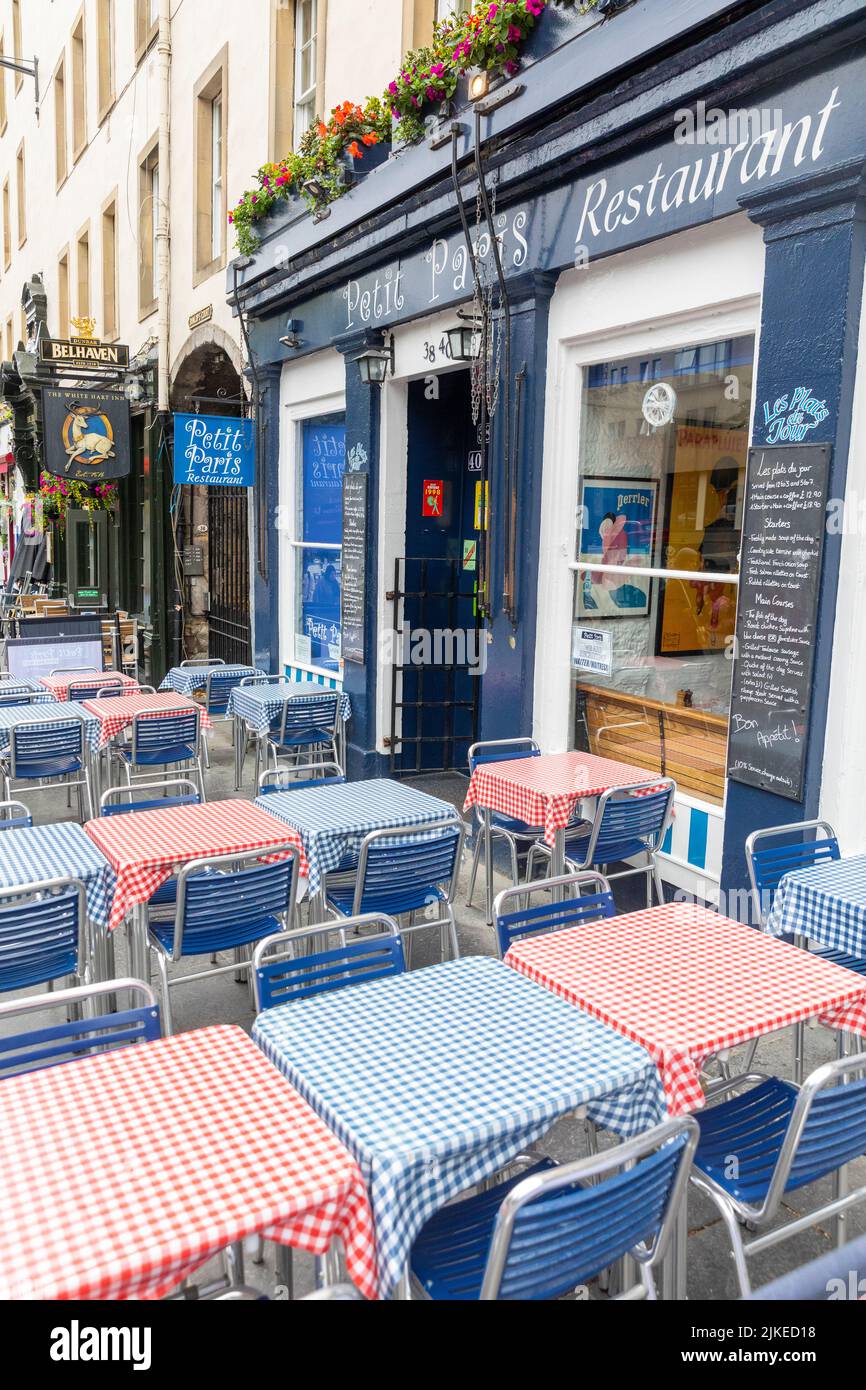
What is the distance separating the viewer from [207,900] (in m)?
3.84

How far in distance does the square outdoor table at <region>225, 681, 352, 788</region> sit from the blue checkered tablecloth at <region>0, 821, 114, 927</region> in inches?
142

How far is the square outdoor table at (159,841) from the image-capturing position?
385cm

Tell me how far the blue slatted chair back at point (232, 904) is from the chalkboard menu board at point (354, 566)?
4623 mm

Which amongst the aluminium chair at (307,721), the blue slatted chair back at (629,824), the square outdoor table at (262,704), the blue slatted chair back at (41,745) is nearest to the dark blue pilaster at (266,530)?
the square outdoor table at (262,704)

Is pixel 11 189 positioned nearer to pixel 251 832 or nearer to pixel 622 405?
pixel 622 405

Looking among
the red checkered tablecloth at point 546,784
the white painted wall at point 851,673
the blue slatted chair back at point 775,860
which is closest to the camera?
the blue slatted chair back at point 775,860

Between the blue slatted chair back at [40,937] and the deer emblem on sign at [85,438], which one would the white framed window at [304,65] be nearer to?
the deer emblem on sign at [85,438]

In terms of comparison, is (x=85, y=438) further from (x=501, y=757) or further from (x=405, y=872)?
(x=405, y=872)

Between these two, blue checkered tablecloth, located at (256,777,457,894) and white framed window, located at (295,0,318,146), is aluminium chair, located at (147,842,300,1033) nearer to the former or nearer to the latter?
blue checkered tablecloth, located at (256,777,457,894)

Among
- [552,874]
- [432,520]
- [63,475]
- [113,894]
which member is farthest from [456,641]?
[63,475]

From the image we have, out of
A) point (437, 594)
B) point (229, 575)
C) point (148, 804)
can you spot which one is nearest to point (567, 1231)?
point (148, 804)

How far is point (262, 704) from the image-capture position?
779 cm

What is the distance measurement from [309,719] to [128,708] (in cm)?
143

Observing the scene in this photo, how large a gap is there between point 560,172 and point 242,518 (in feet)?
Result: 22.5
